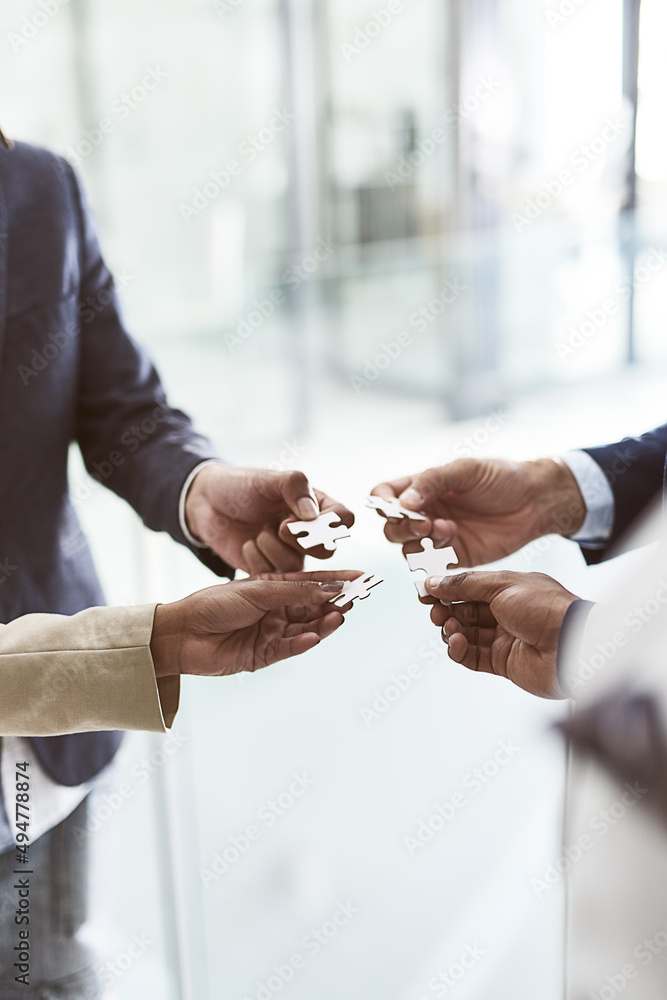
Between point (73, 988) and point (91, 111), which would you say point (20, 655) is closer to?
point (73, 988)

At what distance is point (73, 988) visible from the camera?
4.14 ft

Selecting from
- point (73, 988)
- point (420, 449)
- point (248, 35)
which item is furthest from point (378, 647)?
point (248, 35)

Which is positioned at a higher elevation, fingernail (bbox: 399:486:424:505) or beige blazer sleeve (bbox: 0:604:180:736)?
fingernail (bbox: 399:486:424:505)

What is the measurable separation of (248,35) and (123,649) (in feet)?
13.0

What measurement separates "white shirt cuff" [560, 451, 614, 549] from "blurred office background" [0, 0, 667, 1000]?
0.38 m

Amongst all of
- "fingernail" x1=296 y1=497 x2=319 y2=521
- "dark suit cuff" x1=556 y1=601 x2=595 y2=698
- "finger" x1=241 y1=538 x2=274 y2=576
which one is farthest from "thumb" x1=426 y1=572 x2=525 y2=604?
"finger" x1=241 y1=538 x2=274 y2=576

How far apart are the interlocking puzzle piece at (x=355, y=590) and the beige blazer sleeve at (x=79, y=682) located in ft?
0.80

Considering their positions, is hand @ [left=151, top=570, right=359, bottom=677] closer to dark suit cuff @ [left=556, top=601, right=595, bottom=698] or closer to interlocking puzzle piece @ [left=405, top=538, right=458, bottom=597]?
interlocking puzzle piece @ [left=405, top=538, right=458, bottom=597]

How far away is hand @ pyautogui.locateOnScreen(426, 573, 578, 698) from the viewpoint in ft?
3.11

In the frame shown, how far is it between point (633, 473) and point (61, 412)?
2.90 ft

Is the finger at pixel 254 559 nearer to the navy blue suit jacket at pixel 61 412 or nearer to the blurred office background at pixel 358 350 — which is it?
the navy blue suit jacket at pixel 61 412

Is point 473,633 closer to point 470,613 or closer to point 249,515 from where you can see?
point 470,613

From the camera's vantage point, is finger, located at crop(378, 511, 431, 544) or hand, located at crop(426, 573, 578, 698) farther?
finger, located at crop(378, 511, 431, 544)

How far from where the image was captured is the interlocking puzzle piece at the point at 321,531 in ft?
3.98
